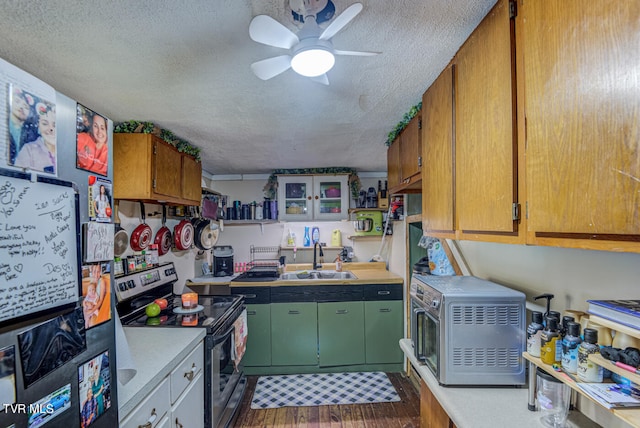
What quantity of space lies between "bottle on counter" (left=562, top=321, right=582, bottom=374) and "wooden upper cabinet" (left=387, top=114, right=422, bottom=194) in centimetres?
106

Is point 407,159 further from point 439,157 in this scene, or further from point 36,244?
point 36,244

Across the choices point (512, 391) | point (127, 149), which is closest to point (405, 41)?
point (512, 391)

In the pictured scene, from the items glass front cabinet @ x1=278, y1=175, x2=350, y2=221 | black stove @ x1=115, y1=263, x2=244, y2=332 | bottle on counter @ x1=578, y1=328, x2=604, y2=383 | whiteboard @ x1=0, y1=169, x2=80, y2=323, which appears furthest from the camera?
glass front cabinet @ x1=278, y1=175, x2=350, y2=221

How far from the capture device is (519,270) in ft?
4.79

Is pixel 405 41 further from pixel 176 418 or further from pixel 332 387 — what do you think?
pixel 332 387

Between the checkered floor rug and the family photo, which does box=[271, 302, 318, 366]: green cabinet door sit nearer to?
the checkered floor rug

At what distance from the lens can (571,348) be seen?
94 centimetres

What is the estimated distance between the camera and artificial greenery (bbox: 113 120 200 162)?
2.09 m

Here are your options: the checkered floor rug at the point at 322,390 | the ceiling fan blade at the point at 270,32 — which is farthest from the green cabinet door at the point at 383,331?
the ceiling fan blade at the point at 270,32

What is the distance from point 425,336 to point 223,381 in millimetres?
1489

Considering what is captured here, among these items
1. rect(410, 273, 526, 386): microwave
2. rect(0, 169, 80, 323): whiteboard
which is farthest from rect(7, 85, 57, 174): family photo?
rect(410, 273, 526, 386): microwave

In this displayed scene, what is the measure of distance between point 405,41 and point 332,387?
2.80 meters

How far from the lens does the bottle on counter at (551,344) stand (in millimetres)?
993

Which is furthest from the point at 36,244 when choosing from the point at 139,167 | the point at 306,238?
the point at 306,238
